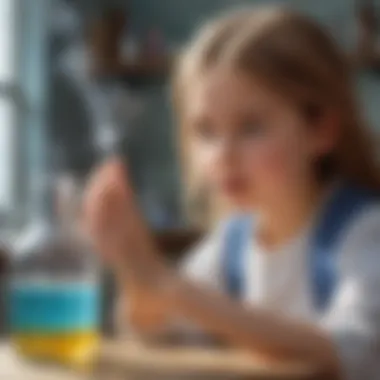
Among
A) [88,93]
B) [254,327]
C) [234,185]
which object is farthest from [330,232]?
[88,93]

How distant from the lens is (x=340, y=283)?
38.4 inches

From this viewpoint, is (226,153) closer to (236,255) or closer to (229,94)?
(229,94)

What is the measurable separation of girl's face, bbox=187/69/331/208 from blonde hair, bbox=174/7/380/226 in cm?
2

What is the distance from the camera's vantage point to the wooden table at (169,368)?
2.52 ft

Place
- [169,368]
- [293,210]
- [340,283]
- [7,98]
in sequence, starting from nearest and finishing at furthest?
[169,368], [340,283], [293,210], [7,98]

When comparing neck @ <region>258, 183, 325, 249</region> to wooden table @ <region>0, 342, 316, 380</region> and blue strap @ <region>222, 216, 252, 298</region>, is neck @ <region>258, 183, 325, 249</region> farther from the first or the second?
wooden table @ <region>0, 342, 316, 380</region>

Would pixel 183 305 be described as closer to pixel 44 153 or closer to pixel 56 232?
pixel 56 232

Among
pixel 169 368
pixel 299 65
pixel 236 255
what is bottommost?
pixel 169 368

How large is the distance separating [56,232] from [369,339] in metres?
0.30

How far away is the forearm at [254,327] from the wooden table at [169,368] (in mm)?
13

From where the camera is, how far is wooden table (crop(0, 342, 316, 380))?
77 cm

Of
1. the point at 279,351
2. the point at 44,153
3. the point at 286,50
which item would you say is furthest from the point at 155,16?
the point at 279,351

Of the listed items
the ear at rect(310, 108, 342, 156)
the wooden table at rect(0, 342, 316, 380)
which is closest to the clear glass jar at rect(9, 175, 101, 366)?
the wooden table at rect(0, 342, 316, 380)

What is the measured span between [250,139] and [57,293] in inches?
11.0
